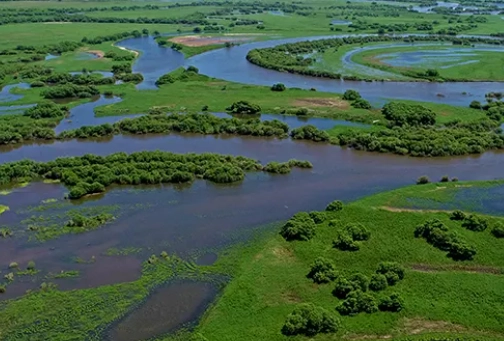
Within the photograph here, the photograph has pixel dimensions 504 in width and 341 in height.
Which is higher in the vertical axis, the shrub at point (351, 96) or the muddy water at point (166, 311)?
the shrub at point (351, 96)

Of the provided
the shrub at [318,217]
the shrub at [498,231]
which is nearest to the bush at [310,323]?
the shrub at [318,217]

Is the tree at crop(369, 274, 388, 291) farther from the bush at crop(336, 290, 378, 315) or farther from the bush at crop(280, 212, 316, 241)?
the bush at crop(280, 212, 316, 241)

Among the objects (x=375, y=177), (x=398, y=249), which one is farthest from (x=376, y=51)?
(x=398, y=249)

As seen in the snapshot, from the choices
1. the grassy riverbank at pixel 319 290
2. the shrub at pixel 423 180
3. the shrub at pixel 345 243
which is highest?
the shrub at pixel 423 180

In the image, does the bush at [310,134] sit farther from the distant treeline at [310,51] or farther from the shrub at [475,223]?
the distant treeline at [310,51]

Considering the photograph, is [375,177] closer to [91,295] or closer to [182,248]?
[182,248]

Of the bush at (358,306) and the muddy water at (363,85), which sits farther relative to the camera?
the muddy water at (363,85)
